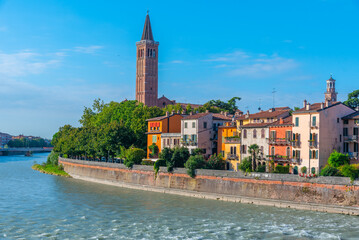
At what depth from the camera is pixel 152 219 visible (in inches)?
1447

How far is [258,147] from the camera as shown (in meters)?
51.7

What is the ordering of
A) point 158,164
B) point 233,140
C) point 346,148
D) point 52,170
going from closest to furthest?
point 346,148 → point 158,164 → point 233,140 → point 52,170

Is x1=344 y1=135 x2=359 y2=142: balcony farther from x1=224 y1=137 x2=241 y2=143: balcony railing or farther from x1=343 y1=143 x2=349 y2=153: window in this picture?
x1=224 y1=137 x2=241 y2=143: balcony railing

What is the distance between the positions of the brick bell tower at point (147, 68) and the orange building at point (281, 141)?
91.5m

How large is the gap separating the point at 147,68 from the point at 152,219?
354 ft

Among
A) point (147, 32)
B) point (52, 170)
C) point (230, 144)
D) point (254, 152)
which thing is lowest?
point (52, 170)

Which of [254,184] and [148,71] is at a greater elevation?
[148,71]

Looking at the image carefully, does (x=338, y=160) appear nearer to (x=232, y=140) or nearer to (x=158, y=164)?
(x=232, y=140)

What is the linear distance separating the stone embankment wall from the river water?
1755 millimetres

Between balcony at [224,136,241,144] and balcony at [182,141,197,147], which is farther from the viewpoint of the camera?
Answer: balcony at [182,141,197,147]

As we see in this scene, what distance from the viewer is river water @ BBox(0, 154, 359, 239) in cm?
3159

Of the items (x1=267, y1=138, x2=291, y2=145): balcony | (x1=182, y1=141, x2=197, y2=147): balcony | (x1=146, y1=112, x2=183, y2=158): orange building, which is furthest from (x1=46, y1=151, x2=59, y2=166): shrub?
(x1=267, y1=138, x2=291, y2=145): balcony

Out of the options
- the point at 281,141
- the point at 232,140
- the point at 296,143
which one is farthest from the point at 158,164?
the point at 296,143

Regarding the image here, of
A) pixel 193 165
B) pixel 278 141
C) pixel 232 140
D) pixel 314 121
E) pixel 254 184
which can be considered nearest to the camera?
pixel 254 184
